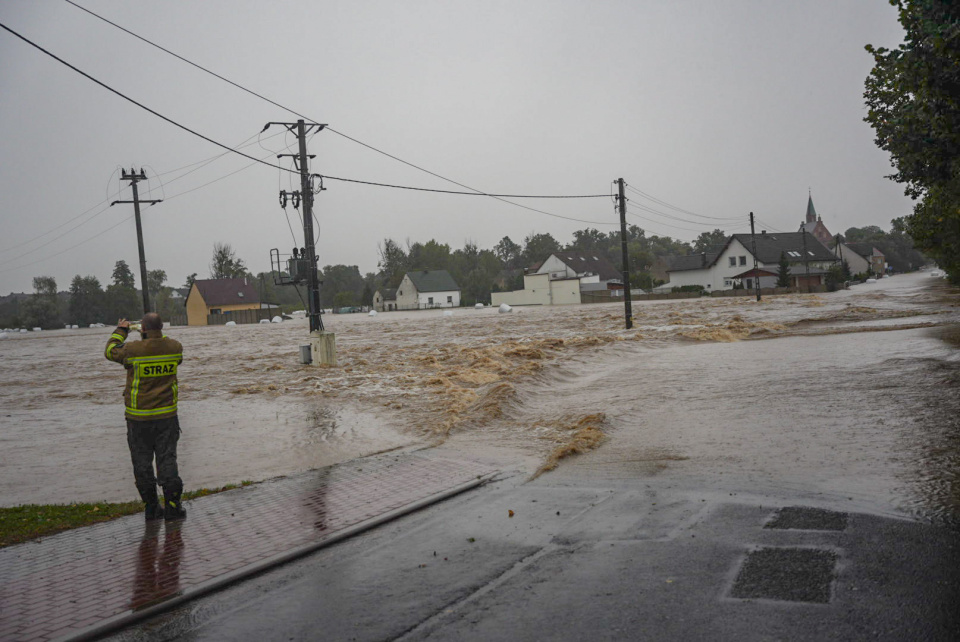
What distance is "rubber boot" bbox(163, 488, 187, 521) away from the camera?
7.57 metres

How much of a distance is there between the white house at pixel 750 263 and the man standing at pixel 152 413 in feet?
266

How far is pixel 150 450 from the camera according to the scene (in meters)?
7.57

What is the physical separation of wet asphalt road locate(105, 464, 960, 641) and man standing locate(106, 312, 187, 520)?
2275 millimetres

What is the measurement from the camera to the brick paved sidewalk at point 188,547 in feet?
17.0

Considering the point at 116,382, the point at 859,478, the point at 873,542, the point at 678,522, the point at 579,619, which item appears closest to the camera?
the point at 579,619

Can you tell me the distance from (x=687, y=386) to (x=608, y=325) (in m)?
24.6

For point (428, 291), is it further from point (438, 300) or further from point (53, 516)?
point (53, 516)

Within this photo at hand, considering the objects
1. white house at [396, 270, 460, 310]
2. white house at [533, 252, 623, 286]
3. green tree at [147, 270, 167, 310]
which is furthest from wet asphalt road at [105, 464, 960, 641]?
green tree at [147, 270, 167, 310]

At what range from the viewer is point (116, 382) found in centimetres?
2569

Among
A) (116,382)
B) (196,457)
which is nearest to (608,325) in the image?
(116,382)

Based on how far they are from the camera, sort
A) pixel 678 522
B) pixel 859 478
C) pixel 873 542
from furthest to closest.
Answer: pixel 859 478 < pixel 678 522 < pixel 873 542

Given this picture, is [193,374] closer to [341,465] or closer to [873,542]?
[341,465]

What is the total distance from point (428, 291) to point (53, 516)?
4548 inches

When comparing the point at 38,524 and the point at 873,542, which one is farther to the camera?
the point at 38,524
